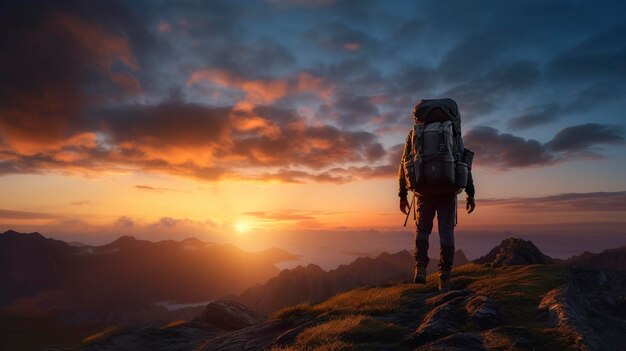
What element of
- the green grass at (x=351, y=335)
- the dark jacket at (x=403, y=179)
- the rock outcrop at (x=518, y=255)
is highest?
the dark jacket at (x=403, y=179)

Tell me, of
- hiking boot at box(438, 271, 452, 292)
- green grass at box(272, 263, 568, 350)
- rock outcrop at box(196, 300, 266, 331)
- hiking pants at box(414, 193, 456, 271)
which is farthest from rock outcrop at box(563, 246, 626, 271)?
hiking boot at box(438, 271, 452, 292)

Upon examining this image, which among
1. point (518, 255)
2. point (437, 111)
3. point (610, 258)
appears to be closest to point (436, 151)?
point (437, 111)

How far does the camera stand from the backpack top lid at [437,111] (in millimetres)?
9945

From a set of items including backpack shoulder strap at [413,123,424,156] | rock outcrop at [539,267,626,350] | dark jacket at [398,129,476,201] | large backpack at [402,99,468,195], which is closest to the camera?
rock outcrop at [539,267,626,350]

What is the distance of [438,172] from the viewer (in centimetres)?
939

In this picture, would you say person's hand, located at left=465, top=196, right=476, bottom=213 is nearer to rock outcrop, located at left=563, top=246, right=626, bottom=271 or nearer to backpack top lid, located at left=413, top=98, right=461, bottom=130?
backpack top lid, located at left=413, top=98, right=461, bottom=130

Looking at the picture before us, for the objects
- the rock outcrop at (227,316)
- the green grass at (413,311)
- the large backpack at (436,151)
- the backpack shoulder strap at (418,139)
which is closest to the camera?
the green grass at (413,311)

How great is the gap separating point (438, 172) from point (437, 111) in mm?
1738

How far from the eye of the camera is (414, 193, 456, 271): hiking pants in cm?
993

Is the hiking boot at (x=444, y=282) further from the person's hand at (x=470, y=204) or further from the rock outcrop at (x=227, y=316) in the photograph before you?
the rock outcrop at (x=227, y=316)

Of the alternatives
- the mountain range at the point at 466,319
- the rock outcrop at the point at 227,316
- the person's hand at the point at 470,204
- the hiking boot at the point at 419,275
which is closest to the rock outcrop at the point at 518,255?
the mountain range at the point at 466,319

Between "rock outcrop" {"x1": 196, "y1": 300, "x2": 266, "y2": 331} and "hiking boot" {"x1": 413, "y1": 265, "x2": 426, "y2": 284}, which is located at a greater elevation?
"hiking boot" {"x1": 413, "y1": 265, "x2": 426, "y2": 284}

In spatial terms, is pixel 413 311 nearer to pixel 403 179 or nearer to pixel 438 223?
pixel 438 223

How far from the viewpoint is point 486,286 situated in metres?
9.28
